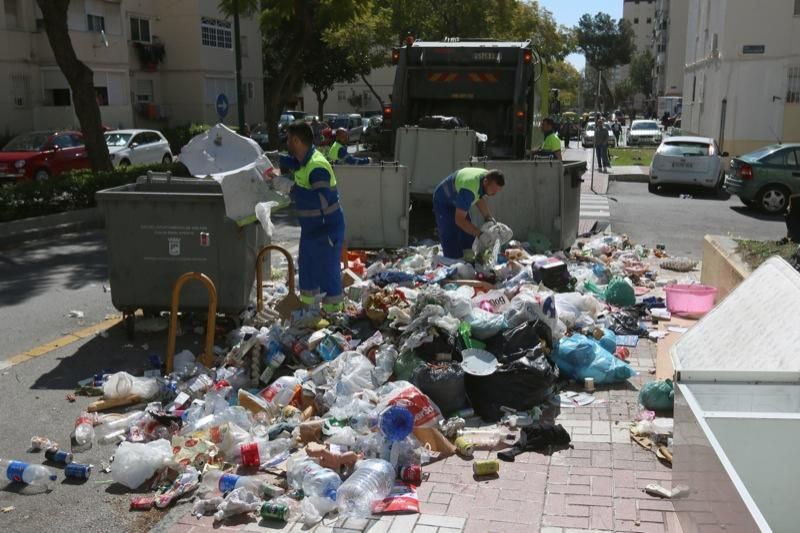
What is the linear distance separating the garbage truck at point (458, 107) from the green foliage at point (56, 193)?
4.78 metres

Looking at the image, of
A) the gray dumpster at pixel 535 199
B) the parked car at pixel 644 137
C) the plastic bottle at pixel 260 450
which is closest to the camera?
the plastic bottle at pixel 260 450

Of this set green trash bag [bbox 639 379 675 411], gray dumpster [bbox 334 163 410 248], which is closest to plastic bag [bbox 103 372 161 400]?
green trash bag [bbox 639 379 675 411]

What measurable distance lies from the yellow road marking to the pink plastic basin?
5.11 metres

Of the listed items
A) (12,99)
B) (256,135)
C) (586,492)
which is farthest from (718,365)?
(256,135)

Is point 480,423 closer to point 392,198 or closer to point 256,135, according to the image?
point 392,198

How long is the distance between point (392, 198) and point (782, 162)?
28.9 feet

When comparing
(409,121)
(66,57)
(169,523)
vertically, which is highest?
(66,57)

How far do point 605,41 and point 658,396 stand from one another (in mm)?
114449

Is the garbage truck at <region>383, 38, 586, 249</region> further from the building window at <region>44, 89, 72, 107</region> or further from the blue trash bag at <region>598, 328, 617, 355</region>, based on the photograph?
the building window at <region>44, 89, 72, 107</region>

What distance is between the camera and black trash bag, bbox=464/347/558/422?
5352 mm

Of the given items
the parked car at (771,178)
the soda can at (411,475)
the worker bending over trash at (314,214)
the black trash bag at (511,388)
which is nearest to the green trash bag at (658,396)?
the black trash bag at (511,388)

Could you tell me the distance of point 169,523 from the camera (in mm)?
4125

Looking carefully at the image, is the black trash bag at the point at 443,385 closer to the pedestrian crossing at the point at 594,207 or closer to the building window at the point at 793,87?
the pedestrian crossing at the point at 594,207

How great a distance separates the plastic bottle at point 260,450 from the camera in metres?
4.70
